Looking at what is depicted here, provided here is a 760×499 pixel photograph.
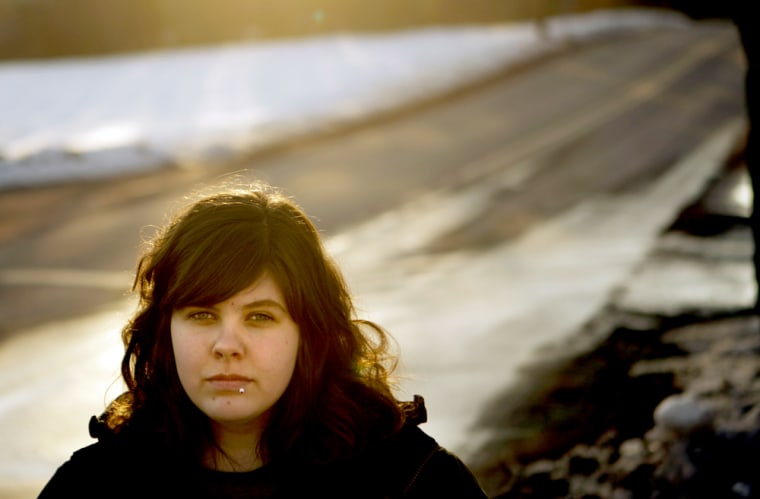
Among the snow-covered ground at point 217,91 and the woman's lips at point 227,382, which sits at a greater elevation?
the snow-covered ground at point 217,91

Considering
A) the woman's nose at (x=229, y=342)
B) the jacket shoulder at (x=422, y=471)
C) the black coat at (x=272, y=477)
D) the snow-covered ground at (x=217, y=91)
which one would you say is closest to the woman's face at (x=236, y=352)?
the woman's nose at (x=229, y=342)

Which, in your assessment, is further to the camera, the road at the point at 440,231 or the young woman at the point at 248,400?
the road at the point at 440,231

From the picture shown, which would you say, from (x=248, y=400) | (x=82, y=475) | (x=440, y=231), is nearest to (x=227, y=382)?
(x=248, y=400)

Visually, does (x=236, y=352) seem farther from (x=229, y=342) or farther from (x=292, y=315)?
(x=292, y=315)

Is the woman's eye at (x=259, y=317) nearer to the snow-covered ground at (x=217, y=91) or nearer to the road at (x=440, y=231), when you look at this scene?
the road at (x=440, y=231)

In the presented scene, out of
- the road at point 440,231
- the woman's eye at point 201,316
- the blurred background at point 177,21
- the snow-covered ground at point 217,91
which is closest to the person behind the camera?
the woman's eye at point 201,316

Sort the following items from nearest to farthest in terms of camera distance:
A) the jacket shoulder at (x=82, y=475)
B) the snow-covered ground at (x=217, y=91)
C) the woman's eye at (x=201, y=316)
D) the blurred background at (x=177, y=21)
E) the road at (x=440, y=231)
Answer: the jacket shoulder at (x=82, y=475)
the woman's eye at (x=201, y=316)
the road at (x=440, y=231)
the snow-covered ground at (x=217, y=91)
the blurred background at (x=177, y=21)

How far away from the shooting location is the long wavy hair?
2.21m

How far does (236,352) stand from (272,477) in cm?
27

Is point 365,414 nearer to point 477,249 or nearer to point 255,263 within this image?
point 255,263

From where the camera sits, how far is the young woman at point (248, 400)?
7.16ft

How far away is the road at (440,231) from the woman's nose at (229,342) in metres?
0.83

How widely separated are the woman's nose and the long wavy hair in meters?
0.07

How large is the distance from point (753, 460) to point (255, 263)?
8.39ft
